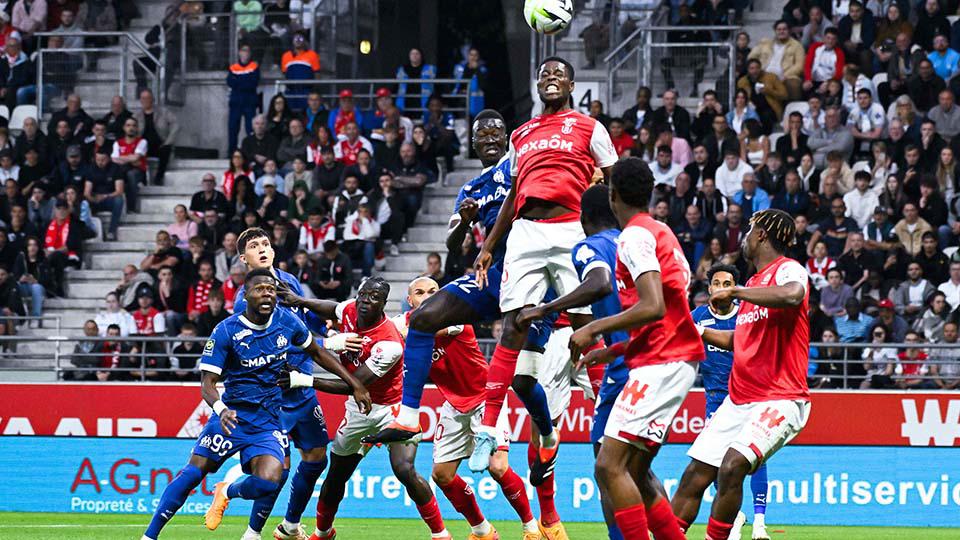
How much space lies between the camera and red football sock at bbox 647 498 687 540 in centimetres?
968

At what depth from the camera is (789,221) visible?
36.3ft

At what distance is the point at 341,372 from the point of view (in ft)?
42.1

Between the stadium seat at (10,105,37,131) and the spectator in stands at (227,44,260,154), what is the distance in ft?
12.1

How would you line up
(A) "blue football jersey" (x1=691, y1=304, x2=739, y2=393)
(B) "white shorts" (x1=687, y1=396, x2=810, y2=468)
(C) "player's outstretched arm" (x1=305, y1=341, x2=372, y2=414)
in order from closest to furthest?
1. (B) "white shorts" (x1=687, y1=396, x2=810, y2=468)
2. (C) "player's outstretched arm" (x1=305, y1=341, x2=372, y2=414)
3. (A) "blue football jersey" (x1=691, y1=304, x2=739, y2=393)

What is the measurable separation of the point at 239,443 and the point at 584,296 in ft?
11.4

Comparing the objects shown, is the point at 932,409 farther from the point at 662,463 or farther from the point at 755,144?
the point at 755,144

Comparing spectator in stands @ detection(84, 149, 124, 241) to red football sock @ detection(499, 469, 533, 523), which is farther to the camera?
spectator in stands @ detection(84, 149, 124, 241)

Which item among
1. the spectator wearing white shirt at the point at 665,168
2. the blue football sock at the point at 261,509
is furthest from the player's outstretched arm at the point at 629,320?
the spectator wearing white shirt at the point at 665,168

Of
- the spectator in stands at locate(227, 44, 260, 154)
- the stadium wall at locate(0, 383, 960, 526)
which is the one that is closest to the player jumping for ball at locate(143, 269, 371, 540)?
the stadium wall at locate(0, 383, 960, 526)

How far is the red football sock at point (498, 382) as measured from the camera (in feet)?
37.7

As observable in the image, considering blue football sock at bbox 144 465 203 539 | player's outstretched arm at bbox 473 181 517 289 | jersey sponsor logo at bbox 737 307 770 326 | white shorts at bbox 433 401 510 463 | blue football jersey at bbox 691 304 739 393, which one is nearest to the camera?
jersey sponsor logo at bbox 737 307 770 326

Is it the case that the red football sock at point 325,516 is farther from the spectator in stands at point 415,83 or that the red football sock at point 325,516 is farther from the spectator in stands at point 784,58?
the spectator in stands at point 415,83

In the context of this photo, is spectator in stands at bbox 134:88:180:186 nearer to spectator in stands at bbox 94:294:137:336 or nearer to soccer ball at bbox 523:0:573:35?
spectator in stands at bbox 94:294:137:336

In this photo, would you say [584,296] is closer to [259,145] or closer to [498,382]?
[498,382]
